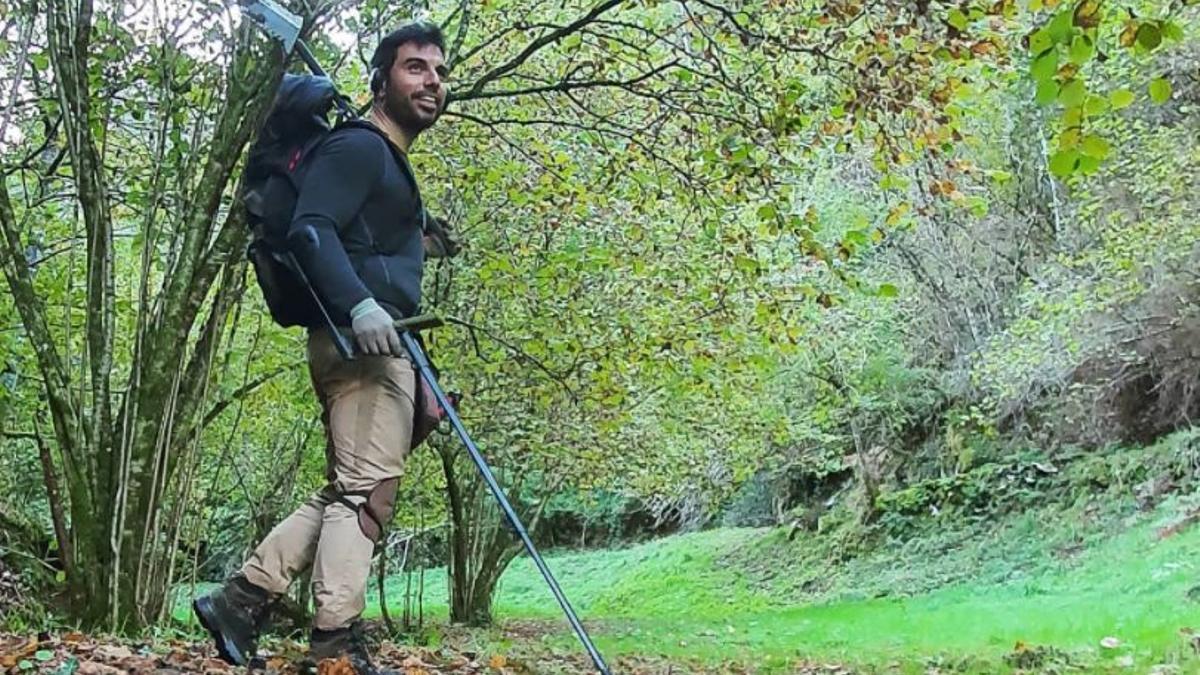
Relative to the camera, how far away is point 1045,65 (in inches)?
113

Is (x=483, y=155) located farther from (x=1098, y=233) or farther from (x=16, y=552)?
(x=1098, y=233)

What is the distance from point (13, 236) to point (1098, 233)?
1754 centimetres

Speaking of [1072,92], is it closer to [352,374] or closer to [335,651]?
[352,374]

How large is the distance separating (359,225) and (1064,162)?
6.83 ft

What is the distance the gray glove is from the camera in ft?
10.5

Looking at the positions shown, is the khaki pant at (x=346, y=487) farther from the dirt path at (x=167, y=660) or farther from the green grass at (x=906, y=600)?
the green grass at (x=906, y=600)

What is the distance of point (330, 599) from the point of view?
336 cm

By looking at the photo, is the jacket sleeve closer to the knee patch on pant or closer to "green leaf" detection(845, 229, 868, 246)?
the knee patch on pant

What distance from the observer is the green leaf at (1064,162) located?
3.13 metres

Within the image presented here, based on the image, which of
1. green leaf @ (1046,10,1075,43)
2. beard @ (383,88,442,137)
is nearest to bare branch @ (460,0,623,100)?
beard @ (383,88,442,137)

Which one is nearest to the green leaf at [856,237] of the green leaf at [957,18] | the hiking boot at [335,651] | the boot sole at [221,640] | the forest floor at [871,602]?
the green leaf at [957,18]

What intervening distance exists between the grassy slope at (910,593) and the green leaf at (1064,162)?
3000 millimetres

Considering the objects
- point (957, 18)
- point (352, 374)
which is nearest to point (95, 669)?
point (352, 374)

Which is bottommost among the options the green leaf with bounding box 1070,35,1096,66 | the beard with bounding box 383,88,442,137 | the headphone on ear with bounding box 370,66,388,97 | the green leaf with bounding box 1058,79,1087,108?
the green leaf with bounding box 1058,79,1087,108
